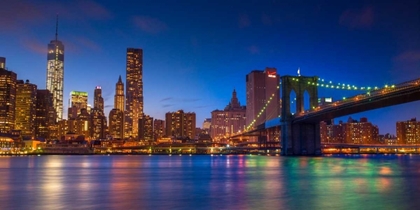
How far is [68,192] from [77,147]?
467 ft

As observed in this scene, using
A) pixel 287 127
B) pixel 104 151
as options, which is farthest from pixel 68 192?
pixel 104 151

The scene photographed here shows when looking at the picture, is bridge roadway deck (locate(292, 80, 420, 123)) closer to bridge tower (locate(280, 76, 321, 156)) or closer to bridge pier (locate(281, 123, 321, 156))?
bridge tower (locate(280, 76, 321, 156))

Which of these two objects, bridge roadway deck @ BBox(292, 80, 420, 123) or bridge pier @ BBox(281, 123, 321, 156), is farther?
bridge pier @ BBox(281, 123, 321, 156)

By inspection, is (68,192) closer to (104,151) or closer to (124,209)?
(124,209)

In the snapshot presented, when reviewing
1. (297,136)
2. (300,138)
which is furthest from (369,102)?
(297,136)

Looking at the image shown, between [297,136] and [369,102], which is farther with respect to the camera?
[297,136]

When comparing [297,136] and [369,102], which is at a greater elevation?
[369,102]

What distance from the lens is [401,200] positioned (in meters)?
20.9

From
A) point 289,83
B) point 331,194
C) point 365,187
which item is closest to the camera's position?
point 331,194

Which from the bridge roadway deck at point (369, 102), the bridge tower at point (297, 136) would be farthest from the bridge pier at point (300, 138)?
the bridge roadway deck at point (369, 102)

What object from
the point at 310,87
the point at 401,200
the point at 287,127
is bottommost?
the point at 401,200

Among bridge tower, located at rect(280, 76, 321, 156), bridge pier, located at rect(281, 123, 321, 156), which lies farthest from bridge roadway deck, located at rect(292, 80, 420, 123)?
bridge pier, located at rect(281, 123, 321, 156)

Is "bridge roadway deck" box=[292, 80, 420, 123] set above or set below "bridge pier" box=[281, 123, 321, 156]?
above

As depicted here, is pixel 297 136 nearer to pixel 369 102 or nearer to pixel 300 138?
pixel 300 138
